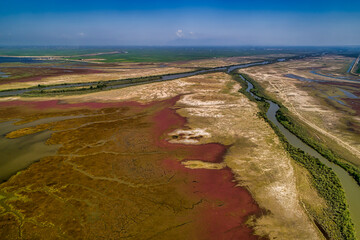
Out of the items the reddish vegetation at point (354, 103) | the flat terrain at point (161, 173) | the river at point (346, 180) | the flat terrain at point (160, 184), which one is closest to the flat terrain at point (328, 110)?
the reddish vegetation at point (354, 103)

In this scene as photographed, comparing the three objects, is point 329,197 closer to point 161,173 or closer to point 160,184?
point 160,184

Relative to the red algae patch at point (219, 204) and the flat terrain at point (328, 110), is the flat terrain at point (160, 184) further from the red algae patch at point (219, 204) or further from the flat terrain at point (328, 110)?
the flat terrain at point (328, 110)

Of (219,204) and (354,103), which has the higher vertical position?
(354,103)


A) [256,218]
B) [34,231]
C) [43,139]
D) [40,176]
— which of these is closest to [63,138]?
[43,139]

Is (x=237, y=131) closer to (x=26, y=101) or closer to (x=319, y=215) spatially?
(x=319, y=215)

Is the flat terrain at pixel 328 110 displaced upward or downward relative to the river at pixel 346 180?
upward

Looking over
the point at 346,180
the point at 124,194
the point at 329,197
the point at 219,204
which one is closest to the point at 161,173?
the point at 124,194

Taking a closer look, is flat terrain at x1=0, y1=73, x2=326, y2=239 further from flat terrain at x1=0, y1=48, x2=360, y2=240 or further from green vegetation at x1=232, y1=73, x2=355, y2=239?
green vegetation at x1=232, y1=73, x2=355, y2=239

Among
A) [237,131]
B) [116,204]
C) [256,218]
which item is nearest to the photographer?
[256,218]
